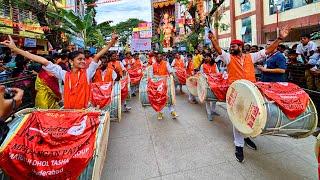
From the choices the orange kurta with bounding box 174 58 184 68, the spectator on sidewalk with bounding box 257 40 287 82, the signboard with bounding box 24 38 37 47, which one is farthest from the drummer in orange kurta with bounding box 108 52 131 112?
the signboard with bounding box 24 38 37 47

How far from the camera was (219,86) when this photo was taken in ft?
21.3

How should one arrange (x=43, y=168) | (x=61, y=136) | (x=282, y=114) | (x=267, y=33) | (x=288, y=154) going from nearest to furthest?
(x=43, y=168) < (x=61, y=136) < (x=282, y=114) < (x=288, y=154) < (x=267, y=33)

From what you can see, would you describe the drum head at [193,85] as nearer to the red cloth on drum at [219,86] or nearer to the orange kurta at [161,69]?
the orange kurta at [161,69]

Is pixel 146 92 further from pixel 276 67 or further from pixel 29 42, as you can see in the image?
pixel 29 42

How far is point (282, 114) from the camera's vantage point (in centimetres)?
388

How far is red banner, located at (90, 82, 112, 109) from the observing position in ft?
20.1

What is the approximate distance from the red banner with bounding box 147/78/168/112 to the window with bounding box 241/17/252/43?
20.6 meters

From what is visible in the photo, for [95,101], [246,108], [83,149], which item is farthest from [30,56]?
[246,108]

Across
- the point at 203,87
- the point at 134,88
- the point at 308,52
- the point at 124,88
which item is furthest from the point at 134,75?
the point at 308,52

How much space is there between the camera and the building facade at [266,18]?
19.0 meters

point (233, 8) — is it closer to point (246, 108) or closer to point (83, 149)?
point (246, 108)

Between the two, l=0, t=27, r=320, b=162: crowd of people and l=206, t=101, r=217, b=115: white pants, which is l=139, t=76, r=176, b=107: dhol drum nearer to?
l=0, t=27, r=320, b=162: crowd of people

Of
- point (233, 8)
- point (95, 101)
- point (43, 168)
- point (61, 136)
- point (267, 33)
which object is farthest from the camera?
point (233, 8)

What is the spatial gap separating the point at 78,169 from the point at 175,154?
2.74 meters
